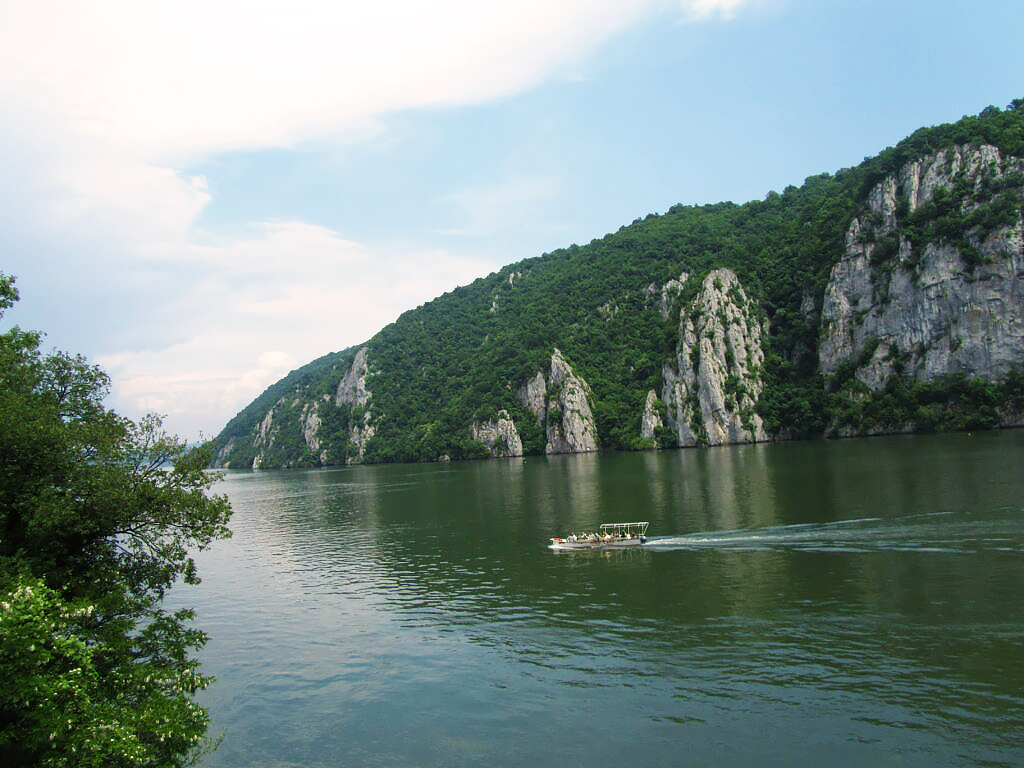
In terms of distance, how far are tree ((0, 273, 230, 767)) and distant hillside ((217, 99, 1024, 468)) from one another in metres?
121

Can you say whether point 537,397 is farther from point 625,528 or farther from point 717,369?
point 625,528

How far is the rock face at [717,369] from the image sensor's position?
457ft

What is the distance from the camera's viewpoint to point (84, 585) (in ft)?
59.6

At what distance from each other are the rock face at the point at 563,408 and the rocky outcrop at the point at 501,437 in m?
7.83

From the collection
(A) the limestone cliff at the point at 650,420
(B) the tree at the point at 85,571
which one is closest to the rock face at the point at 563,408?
(A) the limestone cliff at the point at 650,420

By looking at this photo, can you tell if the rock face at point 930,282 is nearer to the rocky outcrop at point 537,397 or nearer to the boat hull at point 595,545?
the rocky outcrop at point 537,397

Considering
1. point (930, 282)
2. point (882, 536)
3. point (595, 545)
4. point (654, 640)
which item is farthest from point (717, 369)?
point (654, 640)

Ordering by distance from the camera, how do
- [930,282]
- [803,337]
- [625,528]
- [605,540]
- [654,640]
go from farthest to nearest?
[803,337] → [930,282] → [625,528] → [605,540] → [654,640]

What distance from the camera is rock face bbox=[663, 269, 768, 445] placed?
139375mm

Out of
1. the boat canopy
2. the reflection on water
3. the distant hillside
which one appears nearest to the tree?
the reflection on water

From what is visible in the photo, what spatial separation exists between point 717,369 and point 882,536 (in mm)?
113511

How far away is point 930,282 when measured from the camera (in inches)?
4611

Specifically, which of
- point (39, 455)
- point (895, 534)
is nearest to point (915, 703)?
point (895, 534)

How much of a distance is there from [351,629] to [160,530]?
1062cm
